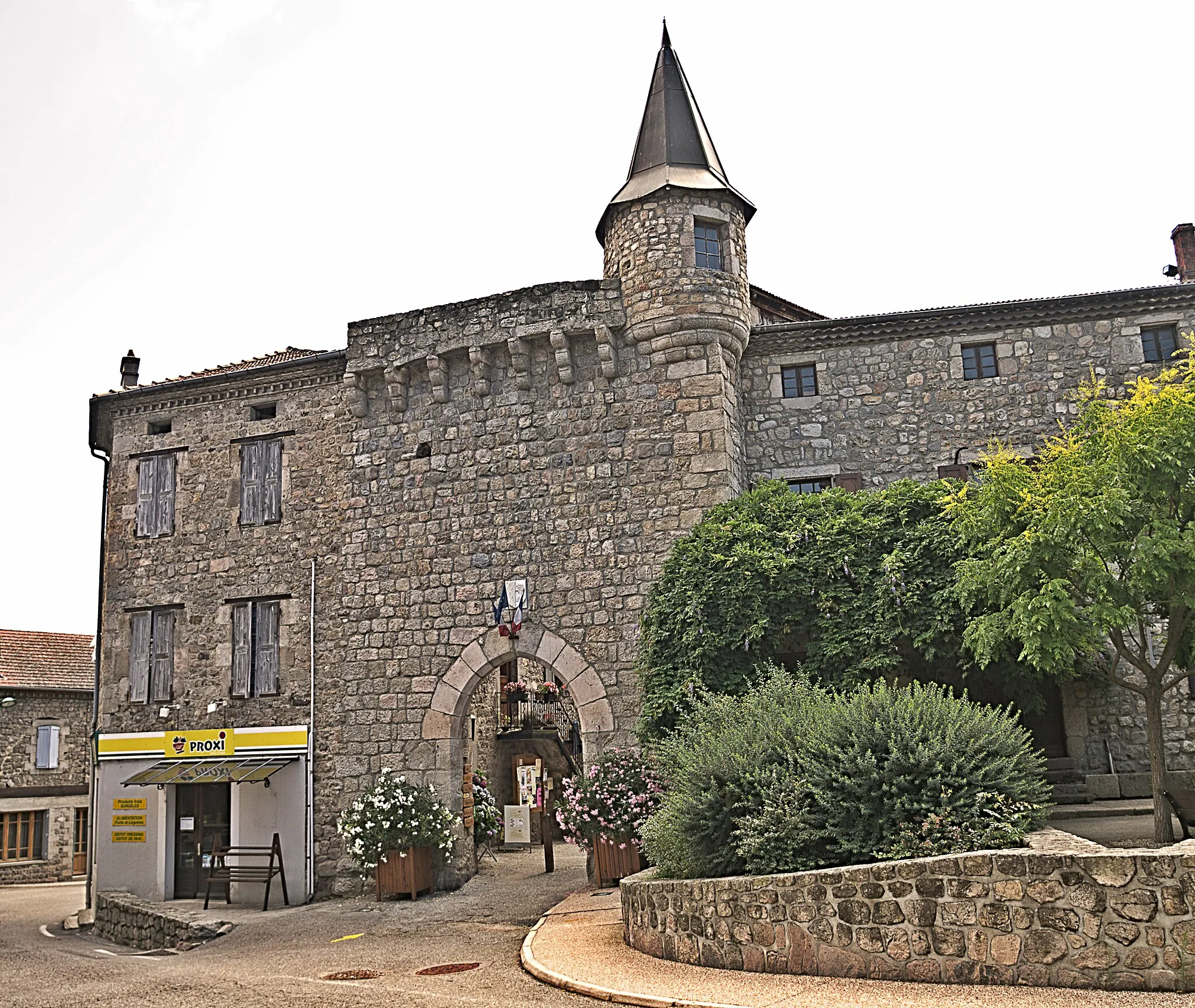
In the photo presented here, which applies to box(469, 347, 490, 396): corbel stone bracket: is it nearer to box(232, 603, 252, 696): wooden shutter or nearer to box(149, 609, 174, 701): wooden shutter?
box(232, 603, 252, 696): wooden shutter

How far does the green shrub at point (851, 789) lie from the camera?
7.66 m

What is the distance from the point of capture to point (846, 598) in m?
12.3

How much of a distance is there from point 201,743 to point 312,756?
195 centimetres

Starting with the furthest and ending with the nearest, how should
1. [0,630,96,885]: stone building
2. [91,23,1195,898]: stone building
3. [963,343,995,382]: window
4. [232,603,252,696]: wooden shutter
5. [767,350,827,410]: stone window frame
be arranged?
[0,630,96,885]: stone building, [232,603,252,696]: wooden shutter, [767,350,827,410]: stone window frame, [963,343,995,382]: window, [91,23,1195,898]: stone building

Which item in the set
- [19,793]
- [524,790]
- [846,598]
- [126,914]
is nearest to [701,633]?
[846,598]

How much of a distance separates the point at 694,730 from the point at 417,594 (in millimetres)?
6094

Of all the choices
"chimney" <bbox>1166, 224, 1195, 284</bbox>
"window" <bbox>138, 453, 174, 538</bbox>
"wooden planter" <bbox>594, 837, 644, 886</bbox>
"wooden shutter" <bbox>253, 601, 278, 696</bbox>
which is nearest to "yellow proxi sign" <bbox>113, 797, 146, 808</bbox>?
"wooden shutter" <bbox>253, 601, 278, 696</bbox>

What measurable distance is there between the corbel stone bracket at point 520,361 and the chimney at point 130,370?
285 inches

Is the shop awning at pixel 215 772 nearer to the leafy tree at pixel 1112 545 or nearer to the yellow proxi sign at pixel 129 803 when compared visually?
the yellow proxi sign at pixel 129 803

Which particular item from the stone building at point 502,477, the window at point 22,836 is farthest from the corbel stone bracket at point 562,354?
the window at point 22,836

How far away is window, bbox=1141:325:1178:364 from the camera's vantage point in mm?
14203

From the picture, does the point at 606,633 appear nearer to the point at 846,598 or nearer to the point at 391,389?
the point at 846,598

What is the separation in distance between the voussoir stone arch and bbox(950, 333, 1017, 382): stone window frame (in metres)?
6.12

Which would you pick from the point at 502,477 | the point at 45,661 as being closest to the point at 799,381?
the point at 502,477
